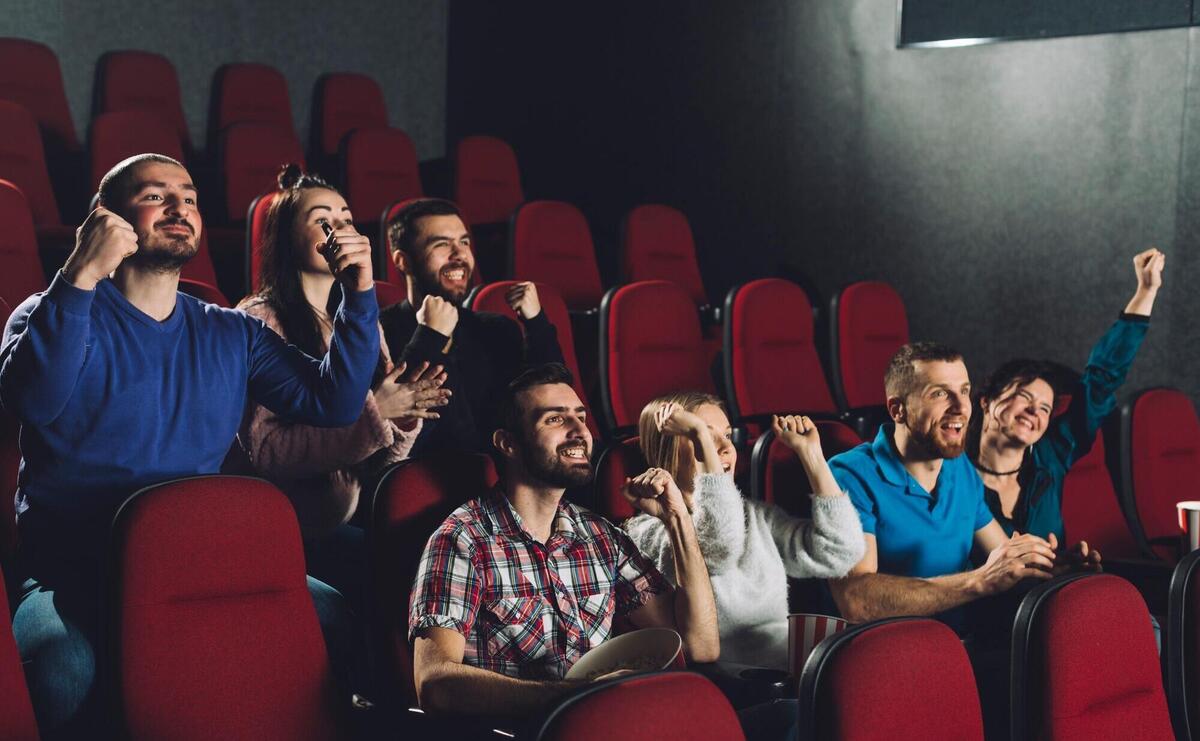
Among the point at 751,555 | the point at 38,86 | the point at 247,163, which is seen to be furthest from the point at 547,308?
the point at 38,86

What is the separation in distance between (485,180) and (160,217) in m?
2.79

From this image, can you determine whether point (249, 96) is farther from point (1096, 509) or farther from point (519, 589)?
point (519, 589)

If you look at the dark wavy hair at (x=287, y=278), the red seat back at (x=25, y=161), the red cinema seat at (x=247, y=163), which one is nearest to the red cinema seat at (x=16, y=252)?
the red seat back at (x=25, y=161)

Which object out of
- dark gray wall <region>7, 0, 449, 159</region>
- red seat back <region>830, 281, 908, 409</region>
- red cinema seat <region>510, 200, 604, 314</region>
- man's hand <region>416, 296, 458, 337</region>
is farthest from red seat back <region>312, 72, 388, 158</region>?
man's hand <region>416, 296, 458, 337</region>

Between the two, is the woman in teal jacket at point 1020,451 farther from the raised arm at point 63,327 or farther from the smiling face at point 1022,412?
the raised arm at point 63,327

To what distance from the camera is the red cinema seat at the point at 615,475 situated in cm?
166

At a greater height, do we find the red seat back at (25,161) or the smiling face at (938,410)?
the red seat back at (25,161)

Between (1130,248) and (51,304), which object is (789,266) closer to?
(1130,248)

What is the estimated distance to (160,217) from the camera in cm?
135

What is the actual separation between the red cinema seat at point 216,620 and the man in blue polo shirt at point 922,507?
70cm

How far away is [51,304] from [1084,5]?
286 centimetres

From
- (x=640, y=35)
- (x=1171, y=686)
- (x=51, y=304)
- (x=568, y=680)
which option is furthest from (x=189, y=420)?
(x=640, y=35)

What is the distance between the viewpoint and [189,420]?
134 cm

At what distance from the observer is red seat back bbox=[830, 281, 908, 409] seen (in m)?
3.02
